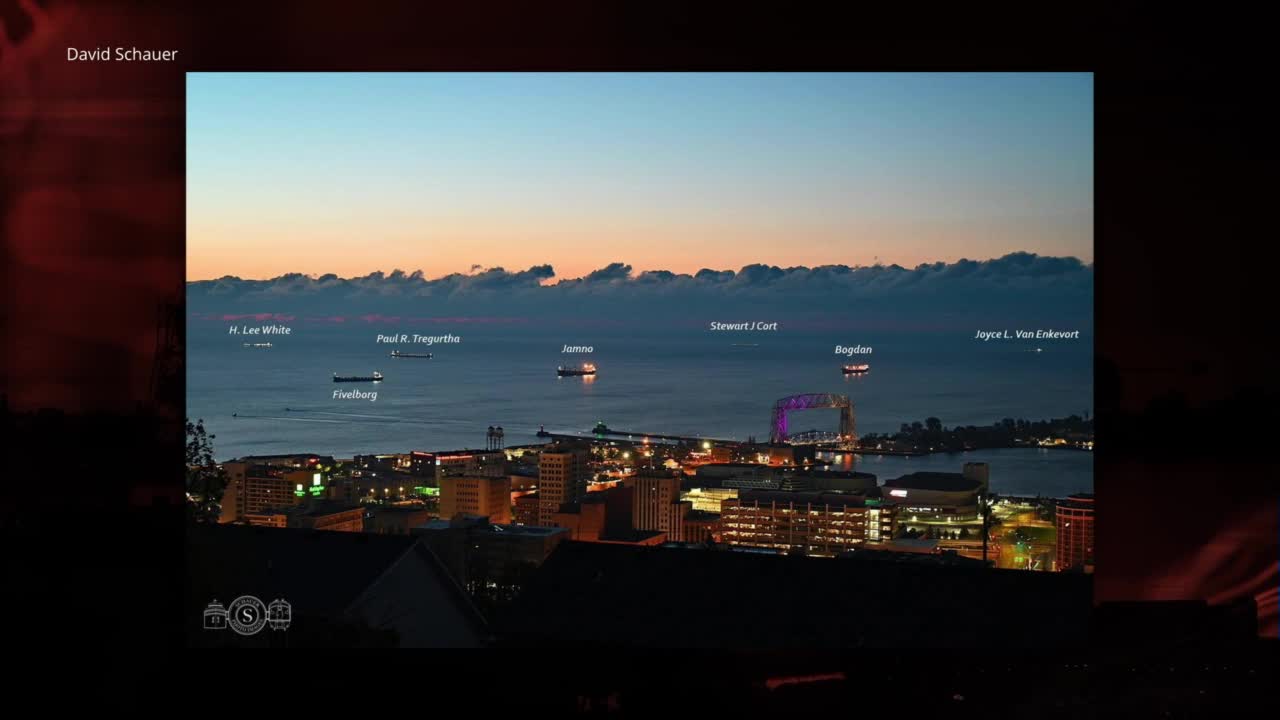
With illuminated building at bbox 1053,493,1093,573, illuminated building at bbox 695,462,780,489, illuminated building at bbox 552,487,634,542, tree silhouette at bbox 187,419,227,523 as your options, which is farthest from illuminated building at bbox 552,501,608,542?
illuminated building at bbox 1053,493,1093,573

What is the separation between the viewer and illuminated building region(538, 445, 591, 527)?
381cm

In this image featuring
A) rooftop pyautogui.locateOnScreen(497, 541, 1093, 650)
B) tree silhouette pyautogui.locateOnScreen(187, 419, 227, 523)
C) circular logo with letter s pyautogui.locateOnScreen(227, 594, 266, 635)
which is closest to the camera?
circular logo with letter s pyautogui.locateOnScreen(227, 594, 266, 635)

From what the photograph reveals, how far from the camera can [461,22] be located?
2.99m

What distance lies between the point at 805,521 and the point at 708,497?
36 centimetres

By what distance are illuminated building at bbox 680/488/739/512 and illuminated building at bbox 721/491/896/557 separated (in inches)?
1.4

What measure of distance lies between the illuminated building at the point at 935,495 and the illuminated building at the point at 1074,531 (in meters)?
0.32

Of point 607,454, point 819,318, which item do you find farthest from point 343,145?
point 819,318

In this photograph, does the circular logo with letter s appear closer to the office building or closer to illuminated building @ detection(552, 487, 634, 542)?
illuminated building @ detection(552, 487, 634, 542)

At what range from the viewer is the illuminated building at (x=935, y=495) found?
373 centimetres

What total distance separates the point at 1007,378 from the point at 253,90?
287 centimetres

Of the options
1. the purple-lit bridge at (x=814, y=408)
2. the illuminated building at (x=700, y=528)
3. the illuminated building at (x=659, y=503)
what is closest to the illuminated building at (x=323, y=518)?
the illuminated building at (x=659, y=503)

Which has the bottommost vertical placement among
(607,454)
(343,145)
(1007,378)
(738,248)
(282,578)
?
(282,578)

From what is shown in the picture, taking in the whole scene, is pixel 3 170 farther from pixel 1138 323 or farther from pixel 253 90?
pixel 1138 323

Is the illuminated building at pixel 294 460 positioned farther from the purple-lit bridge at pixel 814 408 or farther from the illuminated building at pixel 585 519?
the purple-lit bridge at pixel 814 408
